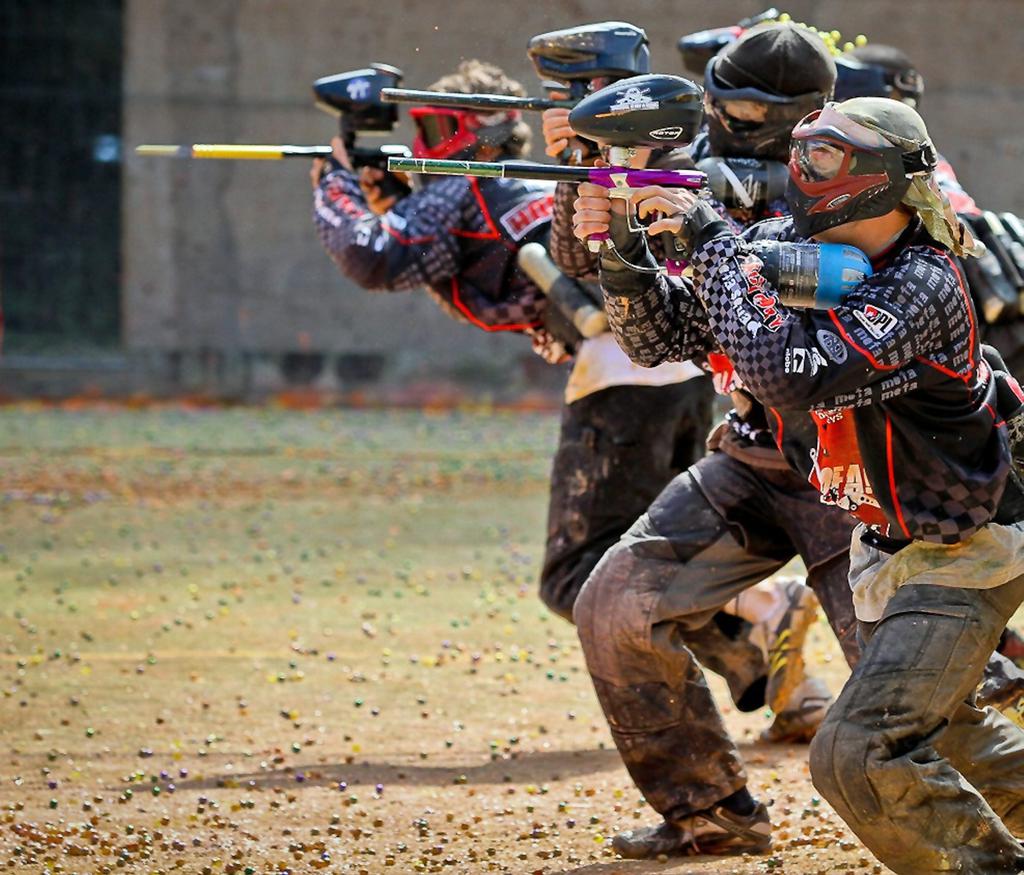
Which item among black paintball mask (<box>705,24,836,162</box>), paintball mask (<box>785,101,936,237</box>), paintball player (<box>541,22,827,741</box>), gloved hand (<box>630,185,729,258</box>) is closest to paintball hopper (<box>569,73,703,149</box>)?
gloved hand (<box>630,185,729,258</box>)

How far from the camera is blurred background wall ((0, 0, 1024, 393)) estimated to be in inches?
543

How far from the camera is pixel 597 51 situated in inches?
174

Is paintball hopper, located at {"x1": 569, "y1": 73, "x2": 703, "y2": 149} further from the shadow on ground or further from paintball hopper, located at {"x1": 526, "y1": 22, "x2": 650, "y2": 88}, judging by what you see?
the shadow on ground

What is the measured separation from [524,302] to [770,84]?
1333mm

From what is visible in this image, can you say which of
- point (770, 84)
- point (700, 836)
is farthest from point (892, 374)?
point (700, 836)

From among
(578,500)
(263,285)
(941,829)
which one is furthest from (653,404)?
(263,285)

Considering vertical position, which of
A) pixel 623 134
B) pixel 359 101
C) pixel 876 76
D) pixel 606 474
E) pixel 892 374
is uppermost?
pixel 876 76

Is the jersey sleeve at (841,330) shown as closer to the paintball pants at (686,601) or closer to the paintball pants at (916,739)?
the paintball pants at (916,739)

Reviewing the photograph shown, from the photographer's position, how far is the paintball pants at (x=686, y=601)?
401cm

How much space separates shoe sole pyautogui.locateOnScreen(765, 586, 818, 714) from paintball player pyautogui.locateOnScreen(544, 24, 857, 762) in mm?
811

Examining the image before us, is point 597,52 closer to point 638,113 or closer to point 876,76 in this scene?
point 638,113

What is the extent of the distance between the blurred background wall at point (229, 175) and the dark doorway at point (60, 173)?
1cm

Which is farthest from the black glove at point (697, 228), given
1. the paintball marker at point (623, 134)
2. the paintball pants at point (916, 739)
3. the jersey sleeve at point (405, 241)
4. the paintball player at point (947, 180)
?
the jersey sleeve at point (405, 241)

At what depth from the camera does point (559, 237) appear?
4445 millimetres
